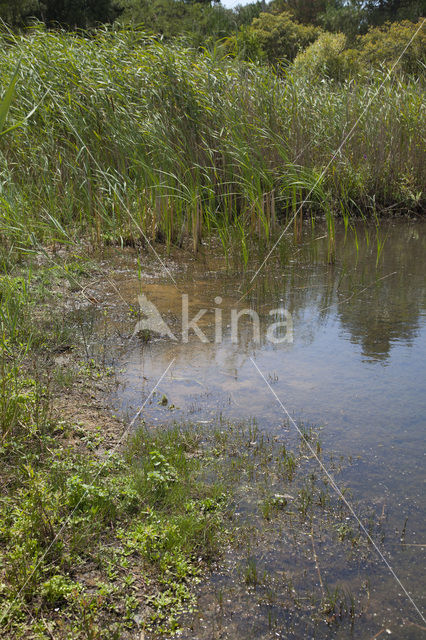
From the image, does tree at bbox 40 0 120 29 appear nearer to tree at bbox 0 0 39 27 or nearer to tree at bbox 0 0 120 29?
tree at bbox 0 0 120 29

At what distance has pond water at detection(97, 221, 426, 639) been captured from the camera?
1747 mm

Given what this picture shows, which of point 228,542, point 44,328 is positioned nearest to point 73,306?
point 44,328

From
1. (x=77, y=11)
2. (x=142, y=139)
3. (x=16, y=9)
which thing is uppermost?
(x=77, y=11)

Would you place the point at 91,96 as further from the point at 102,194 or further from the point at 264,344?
the point at 264,344

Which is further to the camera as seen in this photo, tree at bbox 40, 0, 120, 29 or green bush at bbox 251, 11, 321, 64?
green bush at bbox 251, 11, 321, 64

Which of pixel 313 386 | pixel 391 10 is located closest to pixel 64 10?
pixel 391 10

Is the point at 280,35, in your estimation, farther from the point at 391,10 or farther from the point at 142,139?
the point at 142,139

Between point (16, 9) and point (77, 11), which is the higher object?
point (77, 11)

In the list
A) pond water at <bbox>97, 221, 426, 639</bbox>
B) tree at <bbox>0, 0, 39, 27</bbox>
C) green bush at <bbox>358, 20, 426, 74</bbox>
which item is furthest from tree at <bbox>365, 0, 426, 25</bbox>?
pond water at <bbox>97, 221, 426, 639</bbox>

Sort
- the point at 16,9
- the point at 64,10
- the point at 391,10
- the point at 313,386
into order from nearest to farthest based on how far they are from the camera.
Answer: the point at 313,386
the point at 16,9
the point at 64,10
the point at 391,10

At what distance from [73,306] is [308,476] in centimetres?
268

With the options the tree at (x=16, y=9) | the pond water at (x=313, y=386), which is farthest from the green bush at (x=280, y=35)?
the pond water at (x=313, y=386)

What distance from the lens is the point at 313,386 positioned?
3.17 metres

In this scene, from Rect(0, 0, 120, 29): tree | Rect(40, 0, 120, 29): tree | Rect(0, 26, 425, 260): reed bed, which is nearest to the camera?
Rect(0, 26, 425, 260): reed bed
